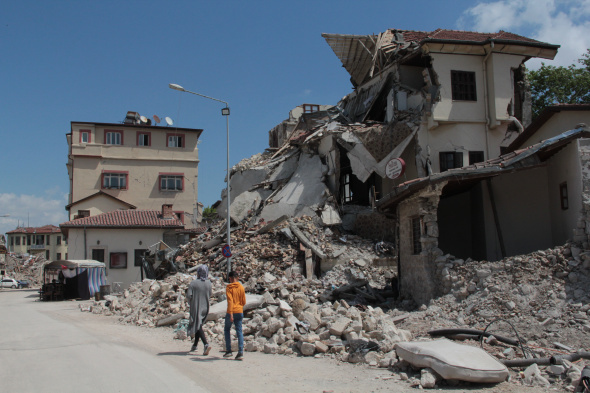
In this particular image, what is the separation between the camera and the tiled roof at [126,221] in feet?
111

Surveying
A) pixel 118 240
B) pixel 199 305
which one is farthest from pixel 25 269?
pixel 199 305

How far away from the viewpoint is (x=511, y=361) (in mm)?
7957

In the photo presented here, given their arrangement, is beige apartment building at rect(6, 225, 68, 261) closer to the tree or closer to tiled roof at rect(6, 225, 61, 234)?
tiled roof at rect(6, 225, 61, 234)

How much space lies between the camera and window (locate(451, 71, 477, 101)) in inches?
923

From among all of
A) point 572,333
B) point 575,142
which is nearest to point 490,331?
point 572,333

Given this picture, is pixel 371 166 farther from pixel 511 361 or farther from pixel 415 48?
pixel 511 361

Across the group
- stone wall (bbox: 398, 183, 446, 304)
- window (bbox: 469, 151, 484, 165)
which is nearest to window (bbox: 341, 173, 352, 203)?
window (bbox: 469, 151, 484, 165)

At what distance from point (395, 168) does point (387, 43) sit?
9.17m

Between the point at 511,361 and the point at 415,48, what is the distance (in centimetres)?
1938

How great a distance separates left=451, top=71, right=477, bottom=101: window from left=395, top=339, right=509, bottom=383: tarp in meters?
18.0

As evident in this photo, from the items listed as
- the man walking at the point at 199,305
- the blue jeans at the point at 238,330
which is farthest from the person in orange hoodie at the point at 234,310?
the man walking at the point at 199,305

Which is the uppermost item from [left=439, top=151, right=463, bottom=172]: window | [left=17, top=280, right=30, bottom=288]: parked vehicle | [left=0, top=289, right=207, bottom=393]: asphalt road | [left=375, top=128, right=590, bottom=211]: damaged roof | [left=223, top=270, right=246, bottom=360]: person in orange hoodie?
[left=439, top=151, right=463, bottom=172]: window

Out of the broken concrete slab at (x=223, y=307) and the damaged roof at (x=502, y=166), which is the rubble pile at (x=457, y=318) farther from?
the damaged roof at (x=502, y=166)

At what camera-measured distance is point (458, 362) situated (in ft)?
23.8
